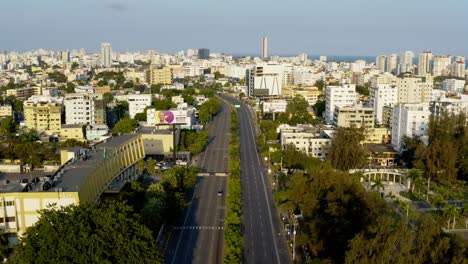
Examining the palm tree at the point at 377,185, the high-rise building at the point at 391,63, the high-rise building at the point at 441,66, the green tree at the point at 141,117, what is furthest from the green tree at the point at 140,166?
the high-rise building at the point at 391,63

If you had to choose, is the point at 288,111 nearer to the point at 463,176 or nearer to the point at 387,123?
the point at 387,123

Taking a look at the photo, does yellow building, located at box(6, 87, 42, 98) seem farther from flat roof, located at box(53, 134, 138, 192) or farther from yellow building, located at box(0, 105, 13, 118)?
flat roof, located at box(53, 134, 138, 192)

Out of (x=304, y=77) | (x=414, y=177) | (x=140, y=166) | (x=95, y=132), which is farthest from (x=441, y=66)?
(x=140, y=166)

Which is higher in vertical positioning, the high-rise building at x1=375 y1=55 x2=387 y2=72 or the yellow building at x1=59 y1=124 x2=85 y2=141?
the high-rise building at x1=375 y1=55 x2=387 y2=72

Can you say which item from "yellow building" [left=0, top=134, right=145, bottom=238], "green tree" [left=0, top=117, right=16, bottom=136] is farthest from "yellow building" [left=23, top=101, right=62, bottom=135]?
"yellow building" [left=0, top=134, right=145, bottom=238]

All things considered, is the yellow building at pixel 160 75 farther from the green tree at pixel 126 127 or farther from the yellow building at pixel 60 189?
the yellow building at pixel 60 189

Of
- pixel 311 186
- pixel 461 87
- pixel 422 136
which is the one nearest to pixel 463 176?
pixel 422 136
